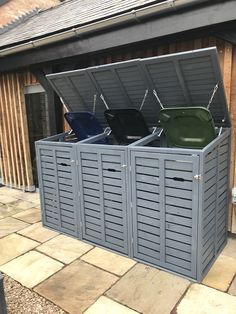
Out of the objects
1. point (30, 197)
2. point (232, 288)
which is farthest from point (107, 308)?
point (30, 197)

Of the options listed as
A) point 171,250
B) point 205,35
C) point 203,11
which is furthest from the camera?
point 205,35

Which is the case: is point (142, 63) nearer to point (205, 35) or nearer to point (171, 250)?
point (205, 35)

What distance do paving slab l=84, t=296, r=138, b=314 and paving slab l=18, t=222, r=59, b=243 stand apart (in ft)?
4.85

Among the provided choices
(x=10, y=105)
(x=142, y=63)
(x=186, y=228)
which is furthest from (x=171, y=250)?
(x=10, y=105)

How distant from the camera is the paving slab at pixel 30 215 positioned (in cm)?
436

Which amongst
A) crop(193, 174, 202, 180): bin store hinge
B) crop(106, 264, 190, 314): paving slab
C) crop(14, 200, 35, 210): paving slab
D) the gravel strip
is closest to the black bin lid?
crop(193, 174, 202, 180): bin store hinge

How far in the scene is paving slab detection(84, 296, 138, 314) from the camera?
2375 millimetres

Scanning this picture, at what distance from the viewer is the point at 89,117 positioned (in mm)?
3832

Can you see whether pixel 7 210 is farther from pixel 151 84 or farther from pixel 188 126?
pixel 188 126

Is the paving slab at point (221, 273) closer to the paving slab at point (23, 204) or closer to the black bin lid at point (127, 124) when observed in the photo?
the black bin lid at point (127, 124)

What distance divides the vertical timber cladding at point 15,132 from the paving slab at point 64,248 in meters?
2.28

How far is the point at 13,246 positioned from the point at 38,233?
16.8 inches

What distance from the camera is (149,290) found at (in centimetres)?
262

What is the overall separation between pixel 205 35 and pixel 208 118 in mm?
1056
